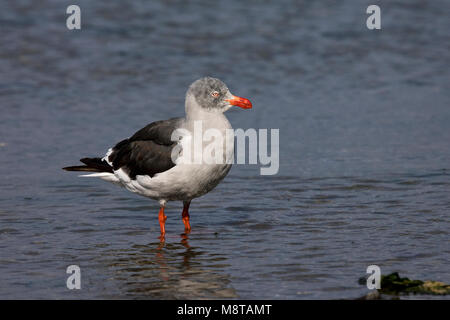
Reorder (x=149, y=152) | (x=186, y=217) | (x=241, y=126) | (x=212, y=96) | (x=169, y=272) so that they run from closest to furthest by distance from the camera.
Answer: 1. (x=169, y=272)
2. (x=212, y=96)
3. (x=149, y=152)
4. (x=186, y=217)
5. (x=241, y=126)

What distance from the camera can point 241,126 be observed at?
42.1 feet

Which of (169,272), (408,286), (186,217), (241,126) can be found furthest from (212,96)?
(241,126)

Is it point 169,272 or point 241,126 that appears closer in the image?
point 169,272

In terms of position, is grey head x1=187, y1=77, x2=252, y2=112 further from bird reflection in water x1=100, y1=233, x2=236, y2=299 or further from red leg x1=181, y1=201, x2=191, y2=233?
bird reflection in water x1=100, y1=233, x2=236, y2=299

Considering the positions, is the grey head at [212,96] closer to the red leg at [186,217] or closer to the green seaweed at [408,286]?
the red leg at [186,217]

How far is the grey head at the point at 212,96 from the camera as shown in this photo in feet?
27.5

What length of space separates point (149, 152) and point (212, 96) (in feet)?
2.99

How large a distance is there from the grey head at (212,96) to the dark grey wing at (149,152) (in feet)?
1.04

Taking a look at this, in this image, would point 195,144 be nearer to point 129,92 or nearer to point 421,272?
point 421,272

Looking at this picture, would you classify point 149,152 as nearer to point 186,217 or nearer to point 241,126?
point 186,217

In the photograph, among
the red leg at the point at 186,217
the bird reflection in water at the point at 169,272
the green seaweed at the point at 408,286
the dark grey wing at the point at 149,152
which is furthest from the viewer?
the red leg at the point at 186,217

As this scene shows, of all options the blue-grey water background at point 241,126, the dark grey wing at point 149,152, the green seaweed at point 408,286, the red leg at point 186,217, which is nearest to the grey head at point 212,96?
the dark grey wing at point 149,152

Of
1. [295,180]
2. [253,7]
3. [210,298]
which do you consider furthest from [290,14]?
[210,298]

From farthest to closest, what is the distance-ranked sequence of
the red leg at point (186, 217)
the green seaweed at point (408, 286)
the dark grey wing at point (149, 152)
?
the red leg at point (186, 217) < the dark grey wing at point (149, 152) < the green seaweed at point (408, 286)
